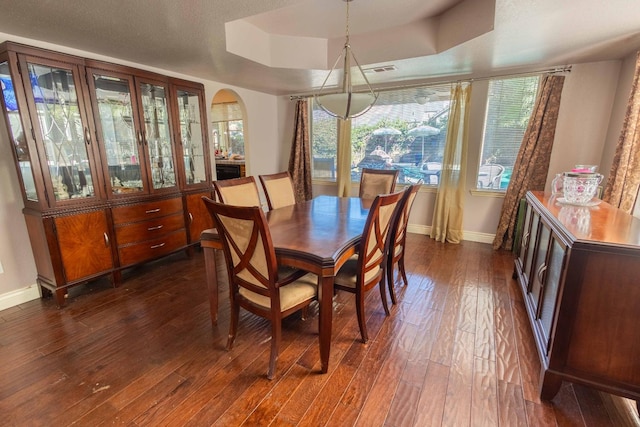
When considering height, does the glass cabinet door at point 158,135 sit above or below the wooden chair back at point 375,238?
above

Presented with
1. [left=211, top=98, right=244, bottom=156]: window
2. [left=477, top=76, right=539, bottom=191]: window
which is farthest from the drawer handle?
[left=211, top=98, right=244, bottom=156]: window

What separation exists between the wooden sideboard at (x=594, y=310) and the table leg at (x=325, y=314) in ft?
3.66

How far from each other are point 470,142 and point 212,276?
3.60m

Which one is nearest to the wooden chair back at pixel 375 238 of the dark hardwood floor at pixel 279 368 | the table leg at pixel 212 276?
the dark hardwood floor at pixel 279 368

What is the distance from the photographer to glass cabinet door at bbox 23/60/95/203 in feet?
7.22

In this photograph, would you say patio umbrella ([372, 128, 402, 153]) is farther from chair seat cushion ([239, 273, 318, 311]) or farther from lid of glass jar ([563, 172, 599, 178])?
chair seat cushion ([239, 273, 318, 311])

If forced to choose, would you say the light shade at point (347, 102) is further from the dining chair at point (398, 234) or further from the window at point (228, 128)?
the window at point (228, 128)

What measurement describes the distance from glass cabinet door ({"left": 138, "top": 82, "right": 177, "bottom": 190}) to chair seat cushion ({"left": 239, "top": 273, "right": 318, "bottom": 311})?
198cm

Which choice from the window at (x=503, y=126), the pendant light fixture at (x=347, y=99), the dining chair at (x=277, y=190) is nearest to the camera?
the pendant light fixture at (x=347, y=99)

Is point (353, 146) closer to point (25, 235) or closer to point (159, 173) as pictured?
point (159, 173)

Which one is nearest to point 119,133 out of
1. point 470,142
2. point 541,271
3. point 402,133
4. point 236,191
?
point 236,191

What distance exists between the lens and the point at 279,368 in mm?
1719

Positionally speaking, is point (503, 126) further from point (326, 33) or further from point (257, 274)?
point (257, 274)

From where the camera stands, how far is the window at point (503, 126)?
3.50 meters
